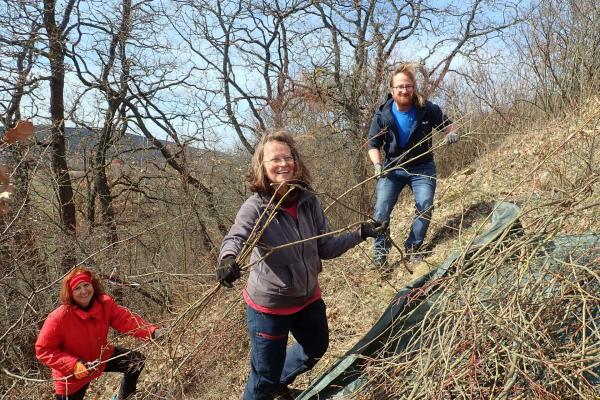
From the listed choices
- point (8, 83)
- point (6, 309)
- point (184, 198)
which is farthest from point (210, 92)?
point (6, 309)

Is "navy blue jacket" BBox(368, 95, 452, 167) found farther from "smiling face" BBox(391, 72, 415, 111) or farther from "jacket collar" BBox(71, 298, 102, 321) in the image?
"jacket collar" BBox(71, 298, 102, 321)

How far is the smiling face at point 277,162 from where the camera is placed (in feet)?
7.56

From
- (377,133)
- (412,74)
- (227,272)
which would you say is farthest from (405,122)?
(227,272)

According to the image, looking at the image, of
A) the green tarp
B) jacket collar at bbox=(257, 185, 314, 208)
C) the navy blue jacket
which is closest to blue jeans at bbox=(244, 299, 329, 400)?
the green tarp

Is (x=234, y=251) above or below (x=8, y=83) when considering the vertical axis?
below

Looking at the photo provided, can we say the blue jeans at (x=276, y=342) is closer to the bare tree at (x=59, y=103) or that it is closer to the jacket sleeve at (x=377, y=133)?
the jacket sleeve at (x=377, y=133)

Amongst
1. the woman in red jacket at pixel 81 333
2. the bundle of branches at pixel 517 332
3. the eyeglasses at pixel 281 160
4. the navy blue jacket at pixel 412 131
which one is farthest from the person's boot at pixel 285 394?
the navy blue jacket at pixel 412 131

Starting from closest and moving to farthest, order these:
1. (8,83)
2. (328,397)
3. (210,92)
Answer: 1. (328,397)
2. (8,83)
3. (210,92)

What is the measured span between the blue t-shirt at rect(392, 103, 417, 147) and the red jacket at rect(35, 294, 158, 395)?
2330mm

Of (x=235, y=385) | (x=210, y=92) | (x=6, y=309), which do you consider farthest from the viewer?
(x=210, y=92)

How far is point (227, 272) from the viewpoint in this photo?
205 centimetres

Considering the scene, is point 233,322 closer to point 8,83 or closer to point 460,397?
point 460,397

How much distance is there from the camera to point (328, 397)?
257cm

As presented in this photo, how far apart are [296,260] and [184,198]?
255 inches
